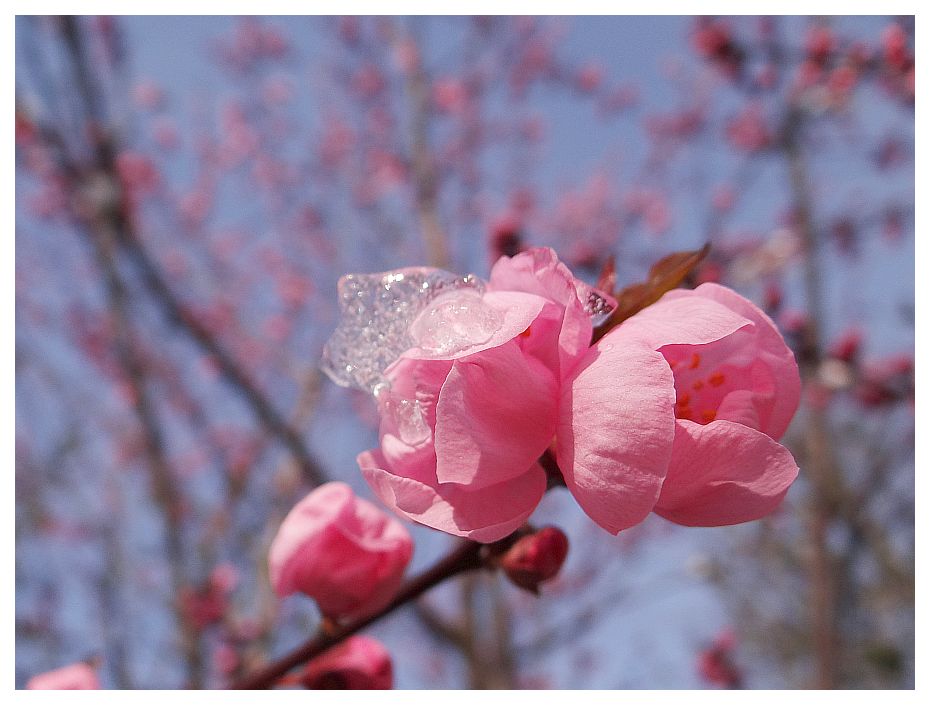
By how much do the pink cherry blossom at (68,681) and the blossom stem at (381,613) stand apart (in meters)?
0.23

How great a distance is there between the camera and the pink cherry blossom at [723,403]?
0.52 meters

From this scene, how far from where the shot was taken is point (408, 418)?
575 millimetres

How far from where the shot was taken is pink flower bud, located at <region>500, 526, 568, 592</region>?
0.67 meters

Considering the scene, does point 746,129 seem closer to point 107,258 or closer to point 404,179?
point 404,179

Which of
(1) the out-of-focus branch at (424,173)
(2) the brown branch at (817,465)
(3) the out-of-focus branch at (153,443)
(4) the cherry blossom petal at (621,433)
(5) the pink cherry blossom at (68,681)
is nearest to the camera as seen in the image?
(4) the cherry blossom petal at (621,433)

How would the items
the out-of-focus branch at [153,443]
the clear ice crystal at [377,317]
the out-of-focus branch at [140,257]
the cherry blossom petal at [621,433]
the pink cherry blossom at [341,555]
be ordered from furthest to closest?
1. the out-of-focus branch at [153,443]
2. the out-of-focus branch at [140,257]
3. the pink cherry blossom at [341,555]
4. the clear ice crystal at [377,317]
5. the cherry blossom petal at [621,433]

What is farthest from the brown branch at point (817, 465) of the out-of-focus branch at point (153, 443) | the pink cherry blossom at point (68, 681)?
the out-of-focus branch at point (153, 443)

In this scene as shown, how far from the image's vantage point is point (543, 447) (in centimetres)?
56

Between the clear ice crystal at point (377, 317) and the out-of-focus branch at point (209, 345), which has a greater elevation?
the clear ice crystal at point (377, 317)

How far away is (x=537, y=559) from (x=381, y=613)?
20cm

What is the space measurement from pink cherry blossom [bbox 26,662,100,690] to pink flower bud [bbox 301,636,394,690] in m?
0.28

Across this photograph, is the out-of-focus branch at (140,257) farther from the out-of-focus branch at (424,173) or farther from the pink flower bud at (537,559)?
the pink flower bud at (537,559)

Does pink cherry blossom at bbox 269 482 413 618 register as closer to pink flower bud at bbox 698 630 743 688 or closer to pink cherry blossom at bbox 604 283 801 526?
pink cherry blossom at bbox 604 283 801 526

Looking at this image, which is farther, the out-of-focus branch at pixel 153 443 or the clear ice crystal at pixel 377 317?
the out-of-focus branch at pixel 153 443
